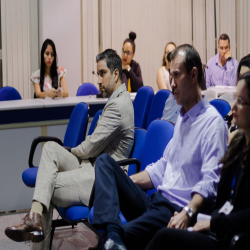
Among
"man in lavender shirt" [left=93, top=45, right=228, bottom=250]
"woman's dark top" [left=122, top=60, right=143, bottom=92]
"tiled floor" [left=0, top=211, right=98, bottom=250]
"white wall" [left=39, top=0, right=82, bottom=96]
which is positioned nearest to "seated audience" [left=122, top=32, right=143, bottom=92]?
"woman's dark top" [left=122, top=60, right=143, bottom=92]

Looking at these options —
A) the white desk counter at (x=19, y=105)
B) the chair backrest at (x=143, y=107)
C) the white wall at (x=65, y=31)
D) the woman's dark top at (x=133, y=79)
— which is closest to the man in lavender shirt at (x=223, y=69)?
the woman's dark top at (x=133, y=79)

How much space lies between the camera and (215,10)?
28.2ft

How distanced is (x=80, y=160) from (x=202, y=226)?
155 cm

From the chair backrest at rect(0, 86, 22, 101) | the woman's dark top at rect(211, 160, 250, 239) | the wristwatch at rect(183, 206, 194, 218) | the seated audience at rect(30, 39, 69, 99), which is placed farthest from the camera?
the seated audience at rect(30, 39, 69, 99)

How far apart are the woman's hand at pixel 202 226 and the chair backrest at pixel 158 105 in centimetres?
234

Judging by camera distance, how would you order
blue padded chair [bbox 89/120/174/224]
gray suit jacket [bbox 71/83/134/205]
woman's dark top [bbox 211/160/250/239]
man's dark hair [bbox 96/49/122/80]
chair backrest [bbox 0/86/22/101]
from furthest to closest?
chair backrest [bbox 0/86/22/101] < man's dark hair [bbox 96/49/122/80] < gray suit jacket [bbox 71/83/134/205] < blue padded chair [bbox 89/120/174/224] < woman's dark top [bbox 211/160/250/239]

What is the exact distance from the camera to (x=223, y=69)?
289 inches

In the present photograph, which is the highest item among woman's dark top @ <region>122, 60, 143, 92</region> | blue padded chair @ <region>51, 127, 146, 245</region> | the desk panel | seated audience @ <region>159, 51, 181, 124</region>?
woman's dark top @ <region>122, 60, 143, 92</region>

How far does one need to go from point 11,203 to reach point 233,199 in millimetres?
2845

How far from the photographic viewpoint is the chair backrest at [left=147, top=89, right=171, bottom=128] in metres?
4.23

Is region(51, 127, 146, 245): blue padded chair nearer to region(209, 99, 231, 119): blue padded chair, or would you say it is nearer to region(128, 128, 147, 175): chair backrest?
region(128, 128, 147, 175): chair backrest

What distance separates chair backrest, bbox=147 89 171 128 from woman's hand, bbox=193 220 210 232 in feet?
7.69

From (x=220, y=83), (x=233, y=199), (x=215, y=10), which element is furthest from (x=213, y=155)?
(x=215, y=10)

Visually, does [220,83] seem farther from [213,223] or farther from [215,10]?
[213,223]
